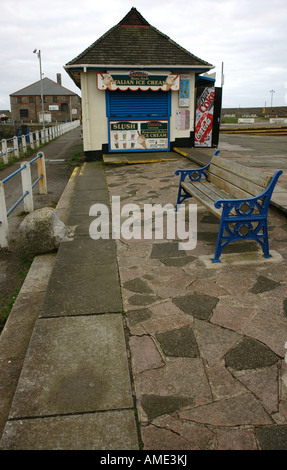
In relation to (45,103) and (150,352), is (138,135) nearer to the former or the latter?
(150,352)

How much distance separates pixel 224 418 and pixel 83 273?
2316 mm

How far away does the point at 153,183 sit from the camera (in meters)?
8.83

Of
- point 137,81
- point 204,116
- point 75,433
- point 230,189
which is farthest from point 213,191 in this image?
point 204,116

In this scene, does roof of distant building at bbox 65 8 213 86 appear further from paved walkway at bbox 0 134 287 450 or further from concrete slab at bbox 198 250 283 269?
concrete slab at bbox 198 250 283 269

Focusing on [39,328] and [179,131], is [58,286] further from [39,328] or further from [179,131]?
[179,131]

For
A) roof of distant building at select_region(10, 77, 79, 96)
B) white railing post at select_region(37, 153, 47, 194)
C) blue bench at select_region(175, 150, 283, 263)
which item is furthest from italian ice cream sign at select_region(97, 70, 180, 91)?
roof of distant building at select_region(10, 77, 79, 96)

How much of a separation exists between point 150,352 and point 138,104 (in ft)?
39.7

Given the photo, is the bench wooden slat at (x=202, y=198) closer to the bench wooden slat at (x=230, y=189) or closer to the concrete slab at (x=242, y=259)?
the bench wooden slat at (x=230, y=189)

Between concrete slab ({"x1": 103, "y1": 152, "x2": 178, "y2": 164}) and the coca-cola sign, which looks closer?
concrete slab ({"x1": 103, "y1": 152, "x2": 178, "y2": 164})

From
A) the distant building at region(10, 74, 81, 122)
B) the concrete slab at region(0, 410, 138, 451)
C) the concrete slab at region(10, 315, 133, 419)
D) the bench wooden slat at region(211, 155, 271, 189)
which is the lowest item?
the concrete slab at region(0, 410, 138, 451)

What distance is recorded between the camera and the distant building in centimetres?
7506

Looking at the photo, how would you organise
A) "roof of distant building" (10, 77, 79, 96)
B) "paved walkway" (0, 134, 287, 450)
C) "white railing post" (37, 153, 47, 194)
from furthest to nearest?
1. "roof of distant building" (10, 77, 79, 96)
2. "white railing post" (37, 153, 47, 194)
3. "paved walkway" (0, 134, 287, 450)

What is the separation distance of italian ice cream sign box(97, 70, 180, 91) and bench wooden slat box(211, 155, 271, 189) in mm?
8174
